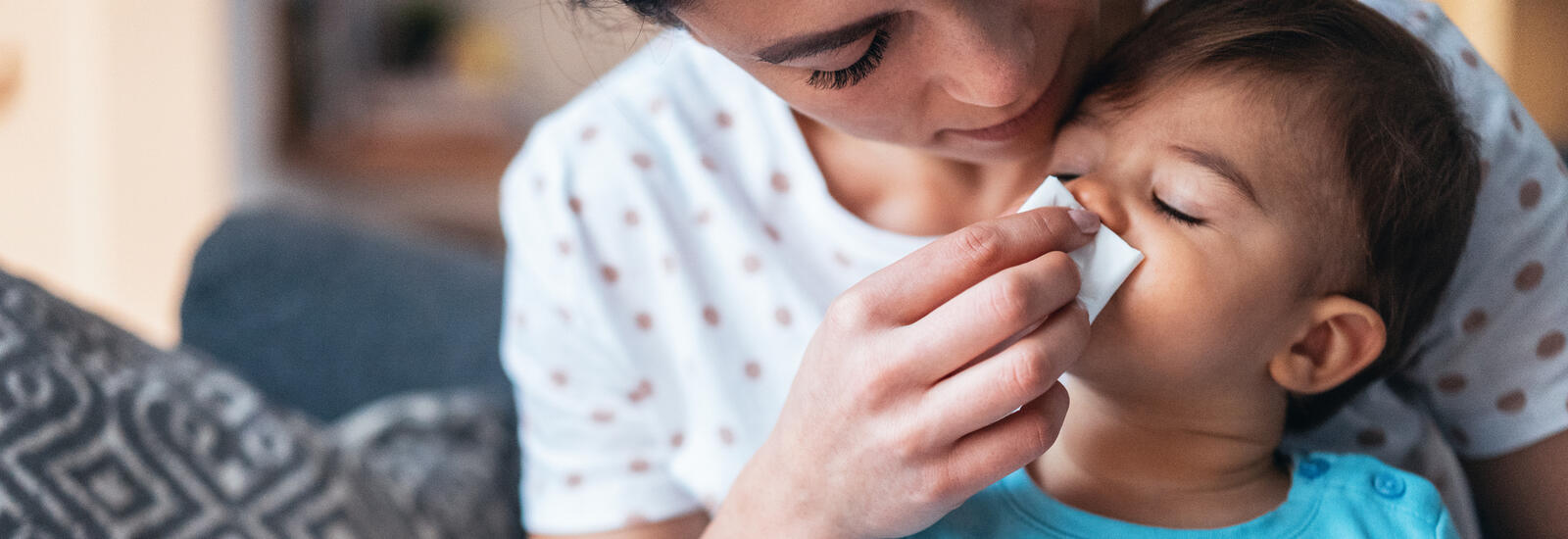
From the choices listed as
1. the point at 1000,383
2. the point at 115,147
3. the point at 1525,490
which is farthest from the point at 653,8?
the point at 115,147

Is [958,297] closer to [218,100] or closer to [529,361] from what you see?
[529,361]

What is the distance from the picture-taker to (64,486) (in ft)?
3.35

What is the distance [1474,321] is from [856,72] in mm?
522

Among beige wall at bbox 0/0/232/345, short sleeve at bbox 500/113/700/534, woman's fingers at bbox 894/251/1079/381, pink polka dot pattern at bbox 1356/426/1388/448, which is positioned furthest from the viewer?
beige wall at bbox 0/0/232/345

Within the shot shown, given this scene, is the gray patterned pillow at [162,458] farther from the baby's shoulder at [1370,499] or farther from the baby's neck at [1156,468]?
the baby's shoulder at [1370,499]

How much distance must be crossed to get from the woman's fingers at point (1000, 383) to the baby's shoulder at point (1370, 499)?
11.3 inches

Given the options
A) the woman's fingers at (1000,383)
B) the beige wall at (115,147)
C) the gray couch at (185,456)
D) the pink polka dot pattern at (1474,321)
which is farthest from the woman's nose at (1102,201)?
the beige wall at (115,147)

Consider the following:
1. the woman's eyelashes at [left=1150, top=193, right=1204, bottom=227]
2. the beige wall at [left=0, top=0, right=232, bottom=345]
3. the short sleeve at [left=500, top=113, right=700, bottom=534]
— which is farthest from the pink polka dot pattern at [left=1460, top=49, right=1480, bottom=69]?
the beige wall at [left=0, top=0, right=232, bottom=345]

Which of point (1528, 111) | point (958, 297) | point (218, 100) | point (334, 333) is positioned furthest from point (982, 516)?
point (218, 100)

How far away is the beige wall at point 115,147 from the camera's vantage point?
3.51 metres

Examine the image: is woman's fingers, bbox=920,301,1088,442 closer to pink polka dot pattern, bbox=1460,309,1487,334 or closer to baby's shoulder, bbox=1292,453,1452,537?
baby's shoulder, bbox=1292,453,1452,537

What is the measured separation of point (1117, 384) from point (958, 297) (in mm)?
204

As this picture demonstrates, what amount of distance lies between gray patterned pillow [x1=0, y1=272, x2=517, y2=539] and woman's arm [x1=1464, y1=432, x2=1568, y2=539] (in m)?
1.01

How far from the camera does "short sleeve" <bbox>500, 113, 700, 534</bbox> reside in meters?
1.12
